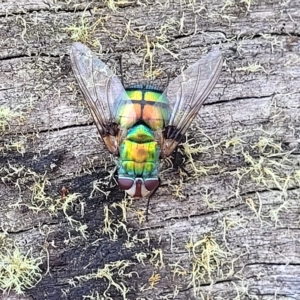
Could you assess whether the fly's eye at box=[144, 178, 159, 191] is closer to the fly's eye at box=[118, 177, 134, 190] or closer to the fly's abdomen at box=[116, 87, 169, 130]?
the fly's eye at box=[118, 177, 134, 190]

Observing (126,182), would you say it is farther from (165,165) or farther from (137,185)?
(165,165)

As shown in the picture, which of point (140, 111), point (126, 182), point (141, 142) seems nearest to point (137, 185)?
point (126, 182)

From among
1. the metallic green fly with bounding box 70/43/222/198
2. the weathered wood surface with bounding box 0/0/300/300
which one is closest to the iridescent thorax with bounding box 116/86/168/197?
the metallic green fly with bounding box 70/43/222/198

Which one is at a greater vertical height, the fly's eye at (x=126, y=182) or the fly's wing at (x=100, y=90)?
the fly's wing at (x=100, y=90)

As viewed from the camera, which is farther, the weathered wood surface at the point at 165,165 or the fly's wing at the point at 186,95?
the weathered wood surface at the point at 165,165

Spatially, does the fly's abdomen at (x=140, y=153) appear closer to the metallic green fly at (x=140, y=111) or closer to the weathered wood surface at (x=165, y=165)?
the metallic green fly at (x=140, y=111)

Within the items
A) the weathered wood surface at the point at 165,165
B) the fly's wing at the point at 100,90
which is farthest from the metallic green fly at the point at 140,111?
the weathered wood surface at the point at 165,165

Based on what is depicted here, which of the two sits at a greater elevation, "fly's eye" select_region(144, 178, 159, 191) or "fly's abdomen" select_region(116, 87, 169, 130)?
"fly's abdomen" select_region(116, 87, 169, 130)
